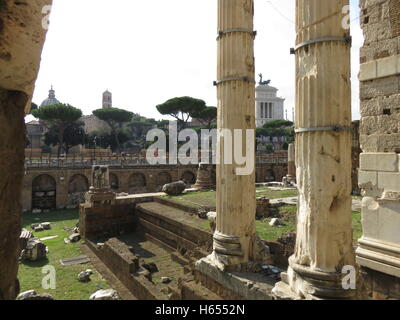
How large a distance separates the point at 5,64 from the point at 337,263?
3400mm

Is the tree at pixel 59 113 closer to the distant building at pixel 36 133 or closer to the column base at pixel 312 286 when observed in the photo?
the distant building at pixel 36 133

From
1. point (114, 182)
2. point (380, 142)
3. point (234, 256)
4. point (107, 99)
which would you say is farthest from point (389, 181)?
point (107, 99)

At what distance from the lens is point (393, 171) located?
13.0 feet

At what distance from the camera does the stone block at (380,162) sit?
3954 mm

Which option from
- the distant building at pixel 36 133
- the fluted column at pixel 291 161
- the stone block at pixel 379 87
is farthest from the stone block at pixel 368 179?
the distant building at pixel 36 133

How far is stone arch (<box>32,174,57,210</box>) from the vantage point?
2109 cm

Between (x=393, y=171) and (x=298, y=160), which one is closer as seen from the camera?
(x=298, y=160)

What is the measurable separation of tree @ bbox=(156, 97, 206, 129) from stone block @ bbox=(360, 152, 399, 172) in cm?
3145

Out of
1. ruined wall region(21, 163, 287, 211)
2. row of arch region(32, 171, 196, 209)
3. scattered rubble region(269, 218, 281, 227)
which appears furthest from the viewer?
row of arch region(32, 171, 196, 209)

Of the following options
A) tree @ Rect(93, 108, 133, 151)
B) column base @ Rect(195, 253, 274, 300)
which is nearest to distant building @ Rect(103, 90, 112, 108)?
tree @ Rect(93, 108, 133, 151)

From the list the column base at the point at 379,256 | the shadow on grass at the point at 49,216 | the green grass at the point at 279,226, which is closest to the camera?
the column base at the point at 379,256

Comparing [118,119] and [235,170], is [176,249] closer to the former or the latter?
[235,170]

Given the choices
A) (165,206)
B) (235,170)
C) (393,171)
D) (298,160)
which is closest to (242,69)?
(235,170)

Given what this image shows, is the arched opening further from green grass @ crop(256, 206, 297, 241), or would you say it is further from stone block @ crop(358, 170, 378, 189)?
stone block @ crop(358, 170, 378, 189)
